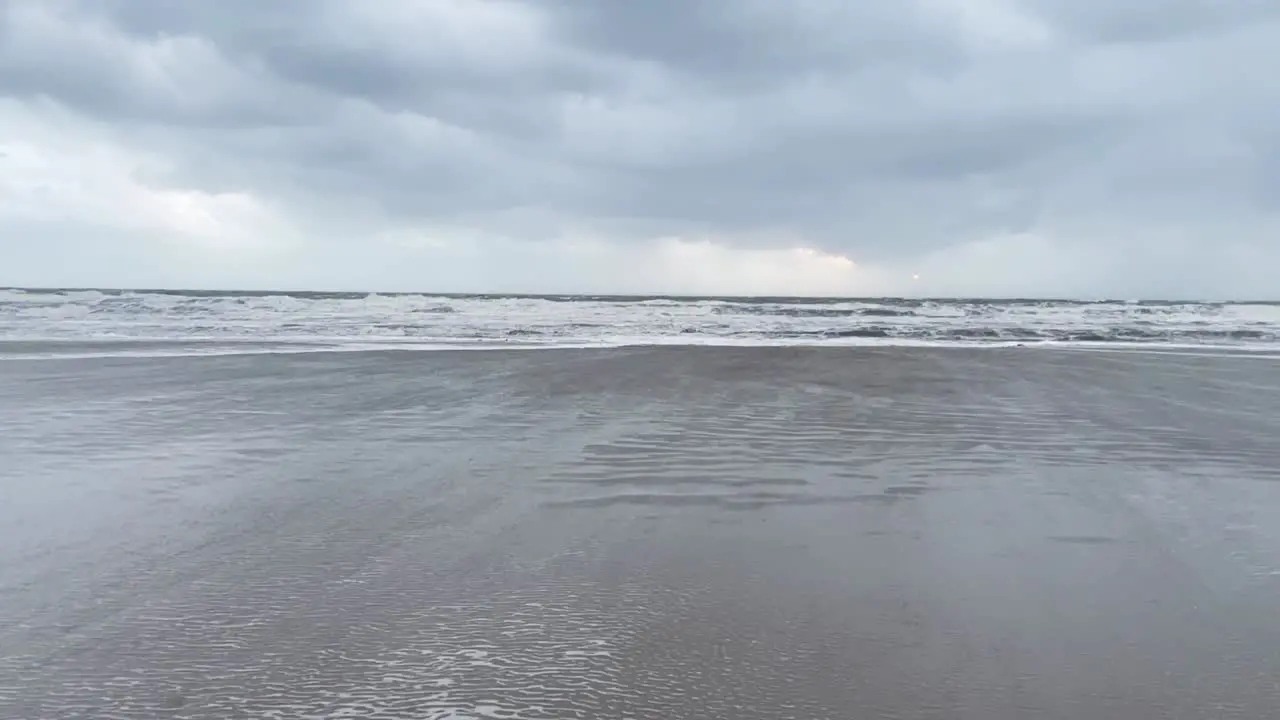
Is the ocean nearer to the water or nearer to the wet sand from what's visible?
the wet sand

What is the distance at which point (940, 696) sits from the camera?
3000 mm

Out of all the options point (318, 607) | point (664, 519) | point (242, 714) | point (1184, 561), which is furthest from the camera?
point (664, 519)

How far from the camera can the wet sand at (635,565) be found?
3055 millimetres

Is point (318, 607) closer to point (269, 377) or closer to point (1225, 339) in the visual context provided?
point (269, 377)

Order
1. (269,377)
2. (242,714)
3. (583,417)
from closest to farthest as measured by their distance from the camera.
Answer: (242,714), (583,417), (269,377)

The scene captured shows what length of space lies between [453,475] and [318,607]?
2835 mm

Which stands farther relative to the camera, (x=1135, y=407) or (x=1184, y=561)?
(x=1135, y=407)

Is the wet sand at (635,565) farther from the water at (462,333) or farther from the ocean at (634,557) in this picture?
the water at (462,333)

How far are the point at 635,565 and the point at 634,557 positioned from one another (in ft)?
0.46

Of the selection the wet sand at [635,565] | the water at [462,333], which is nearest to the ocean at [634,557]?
the wet sand at [635,565]

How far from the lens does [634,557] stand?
15.0 feet

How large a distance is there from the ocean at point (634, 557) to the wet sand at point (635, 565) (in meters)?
0.02

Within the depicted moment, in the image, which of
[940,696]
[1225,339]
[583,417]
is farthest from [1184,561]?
[1225,339]

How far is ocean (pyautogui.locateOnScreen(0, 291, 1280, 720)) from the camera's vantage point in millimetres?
3059
